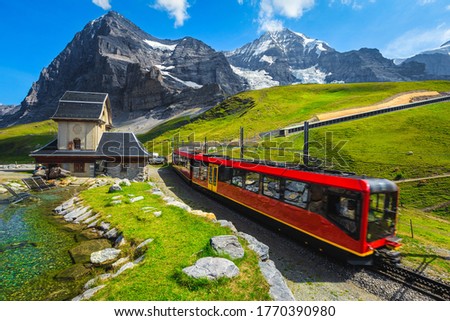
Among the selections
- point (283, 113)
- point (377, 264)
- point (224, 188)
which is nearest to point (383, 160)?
point (224, 188)

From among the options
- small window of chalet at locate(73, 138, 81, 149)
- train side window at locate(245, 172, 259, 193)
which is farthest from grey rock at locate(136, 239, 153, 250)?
small window of chalet at locate(73, 138, 81, 149)

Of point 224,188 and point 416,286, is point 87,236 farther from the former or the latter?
point 416,286

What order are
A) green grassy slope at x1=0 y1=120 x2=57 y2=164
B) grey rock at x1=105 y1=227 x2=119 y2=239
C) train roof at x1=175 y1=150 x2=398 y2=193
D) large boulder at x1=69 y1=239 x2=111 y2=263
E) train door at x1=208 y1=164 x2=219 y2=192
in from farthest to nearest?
green grassy slope at x1=0 y1=120 x2=57 y2=164
train door at x1=208 y1=164 x2=219 y2=192
grey rock at x1=105 y1=227 x2=119 y2=239
large boulder at x1=69 y1=239 x2=111 y2=263
train roof at x1=175 y1=150 x2=398 y2=193

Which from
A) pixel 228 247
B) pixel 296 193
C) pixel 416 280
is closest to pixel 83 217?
pixel 228 247

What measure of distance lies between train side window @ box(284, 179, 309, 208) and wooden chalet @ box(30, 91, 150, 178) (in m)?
26.4

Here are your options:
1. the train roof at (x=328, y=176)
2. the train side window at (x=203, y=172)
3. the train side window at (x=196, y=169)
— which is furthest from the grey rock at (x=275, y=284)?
the train side window at (x=196, y=169)

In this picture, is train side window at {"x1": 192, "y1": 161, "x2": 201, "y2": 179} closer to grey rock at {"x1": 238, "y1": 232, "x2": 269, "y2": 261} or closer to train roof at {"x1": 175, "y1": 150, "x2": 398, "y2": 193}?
train roof at {"x1": 175, "y1": 150, "x2": 398, "y2": 193}

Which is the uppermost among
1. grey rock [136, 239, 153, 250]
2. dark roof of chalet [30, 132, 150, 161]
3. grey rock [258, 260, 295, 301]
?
dark roof of chalet [30, 132, 150, 161]

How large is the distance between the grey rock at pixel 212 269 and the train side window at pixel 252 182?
24.2 ft

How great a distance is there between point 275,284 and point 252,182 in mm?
8122

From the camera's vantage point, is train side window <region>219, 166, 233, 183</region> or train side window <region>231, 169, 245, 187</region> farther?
train side window <region>219, 166, 233, 183</region>

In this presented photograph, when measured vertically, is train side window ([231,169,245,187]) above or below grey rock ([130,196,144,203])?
above

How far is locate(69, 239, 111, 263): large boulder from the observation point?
33.3 feet

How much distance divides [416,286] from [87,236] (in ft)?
47.7
